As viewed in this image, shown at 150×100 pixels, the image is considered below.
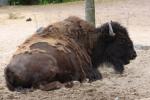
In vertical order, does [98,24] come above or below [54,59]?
below

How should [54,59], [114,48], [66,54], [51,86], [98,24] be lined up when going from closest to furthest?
[51,86], [54,59], [66,54], [114,48], [98,24]

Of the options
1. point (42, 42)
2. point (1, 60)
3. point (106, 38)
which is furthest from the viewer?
point (1, 60)

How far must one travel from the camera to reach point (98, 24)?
17.8 m

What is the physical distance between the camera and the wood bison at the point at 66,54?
8.20m

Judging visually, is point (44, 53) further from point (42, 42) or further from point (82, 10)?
point (82, 10)

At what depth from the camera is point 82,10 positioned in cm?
2275

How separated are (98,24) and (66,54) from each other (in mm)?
9104

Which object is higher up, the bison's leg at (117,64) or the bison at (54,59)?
the bison at (54,59)

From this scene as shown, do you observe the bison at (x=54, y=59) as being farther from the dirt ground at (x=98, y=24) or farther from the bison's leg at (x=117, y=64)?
the bison's leg at (x=117, y=64)

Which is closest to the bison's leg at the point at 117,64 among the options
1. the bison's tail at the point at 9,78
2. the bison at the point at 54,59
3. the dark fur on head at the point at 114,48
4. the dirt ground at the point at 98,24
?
the dark fur on head at the point at 114,48

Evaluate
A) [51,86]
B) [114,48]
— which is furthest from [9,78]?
[114,48]

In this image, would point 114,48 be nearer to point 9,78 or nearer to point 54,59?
point 54,59

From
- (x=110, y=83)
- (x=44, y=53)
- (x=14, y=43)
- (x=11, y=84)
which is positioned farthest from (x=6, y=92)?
(x=14, y=43)

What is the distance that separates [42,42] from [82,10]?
46.2ft
